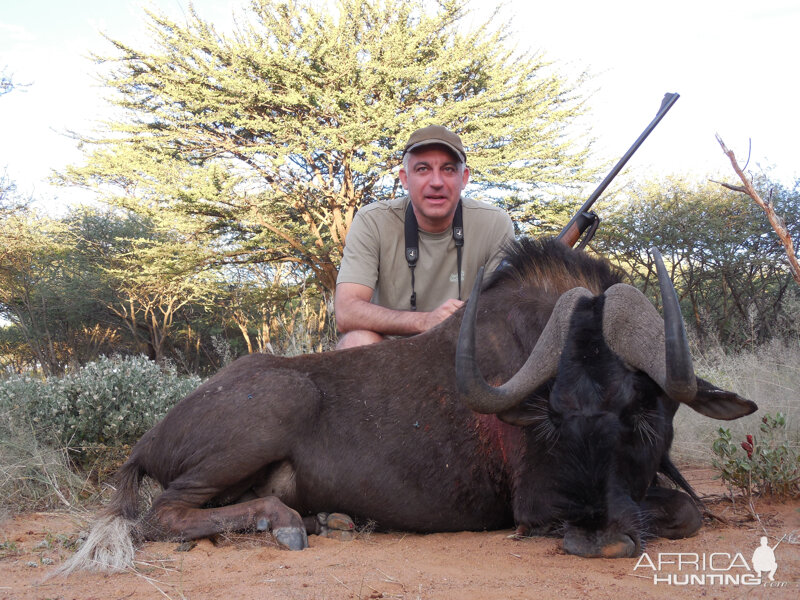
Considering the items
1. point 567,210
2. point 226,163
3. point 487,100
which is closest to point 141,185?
point 226,163

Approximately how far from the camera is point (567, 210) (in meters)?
17.1

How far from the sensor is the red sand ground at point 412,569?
2.49m

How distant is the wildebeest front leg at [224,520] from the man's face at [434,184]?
2.60 meters

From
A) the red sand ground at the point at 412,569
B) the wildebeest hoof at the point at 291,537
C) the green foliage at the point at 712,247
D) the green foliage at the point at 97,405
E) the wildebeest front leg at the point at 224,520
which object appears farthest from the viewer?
the green foliage at the point at 712,247

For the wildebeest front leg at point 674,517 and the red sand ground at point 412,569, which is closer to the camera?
the red sand ground at point 412,569

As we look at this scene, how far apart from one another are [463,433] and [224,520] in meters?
1.33

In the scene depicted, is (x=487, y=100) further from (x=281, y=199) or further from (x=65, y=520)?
(x=65, y=520)

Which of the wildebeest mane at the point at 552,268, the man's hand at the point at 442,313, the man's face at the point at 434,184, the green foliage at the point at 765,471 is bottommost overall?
the green foliage at the point at 765,471

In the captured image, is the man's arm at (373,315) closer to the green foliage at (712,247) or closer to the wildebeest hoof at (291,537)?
the wildebeest hoof at (291,537)

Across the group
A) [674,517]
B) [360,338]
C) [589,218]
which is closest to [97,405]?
[360,338]

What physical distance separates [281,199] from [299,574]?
16.1 metres

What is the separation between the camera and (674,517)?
129 inches

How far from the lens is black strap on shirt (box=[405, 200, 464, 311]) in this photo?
5.45m

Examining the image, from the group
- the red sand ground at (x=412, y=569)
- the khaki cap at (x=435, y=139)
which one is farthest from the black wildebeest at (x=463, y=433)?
the khaki cap at (x=435, y=139)
